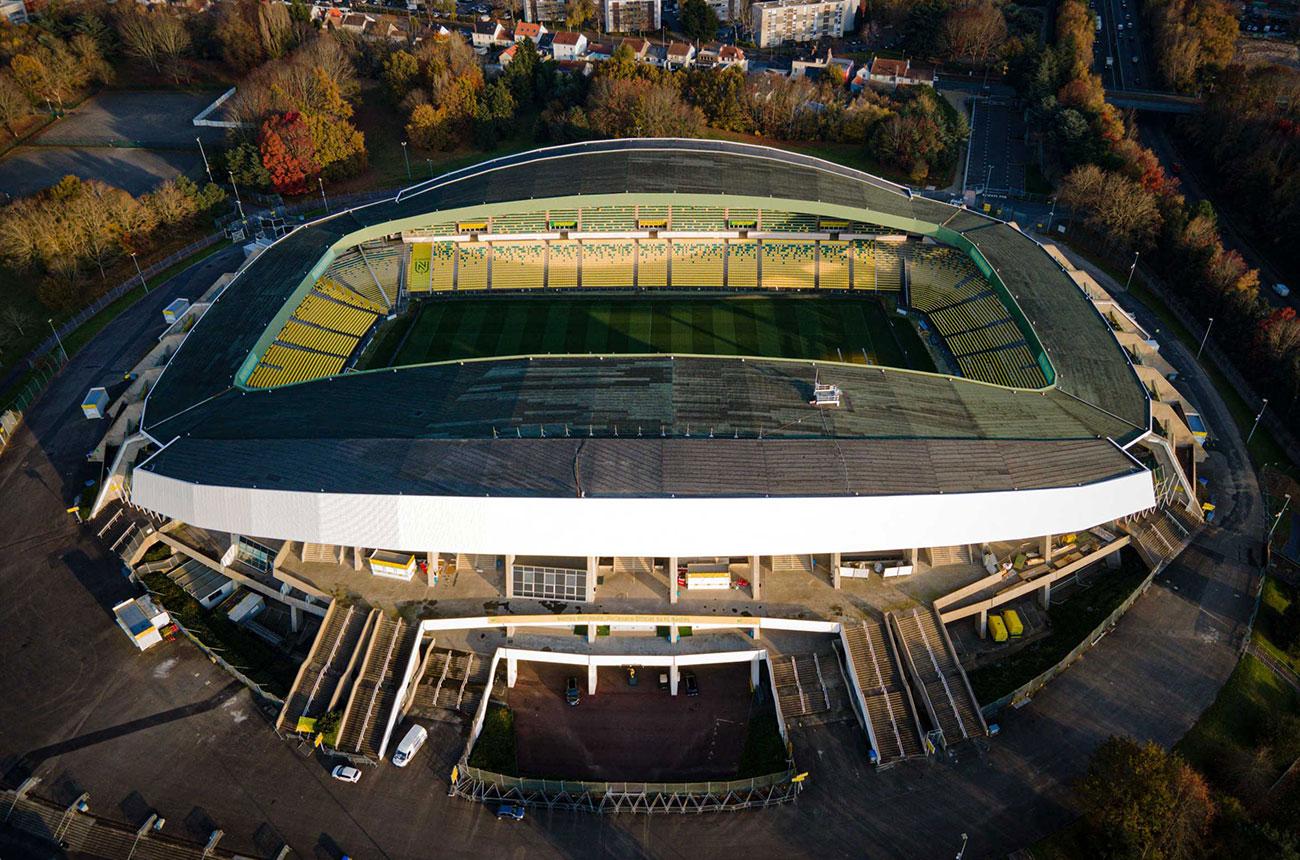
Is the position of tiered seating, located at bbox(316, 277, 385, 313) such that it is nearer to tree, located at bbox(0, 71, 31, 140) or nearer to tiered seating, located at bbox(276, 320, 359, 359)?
tiered seating, located at bbox(276, 320, 359, 359)

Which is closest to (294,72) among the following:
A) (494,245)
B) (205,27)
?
(205,27)

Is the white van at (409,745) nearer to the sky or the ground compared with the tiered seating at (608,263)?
nearer to the ground

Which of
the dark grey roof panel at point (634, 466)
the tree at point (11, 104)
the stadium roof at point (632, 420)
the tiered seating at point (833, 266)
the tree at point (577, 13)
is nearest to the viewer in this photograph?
the dark grey roof panel at point (634, 466)

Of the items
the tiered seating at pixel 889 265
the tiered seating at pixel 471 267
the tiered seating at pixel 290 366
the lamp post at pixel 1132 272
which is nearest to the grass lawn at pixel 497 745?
the tiered seating at pixel 290 366

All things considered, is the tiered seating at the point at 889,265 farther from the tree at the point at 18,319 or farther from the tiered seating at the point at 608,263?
the tree at the point at 18,319

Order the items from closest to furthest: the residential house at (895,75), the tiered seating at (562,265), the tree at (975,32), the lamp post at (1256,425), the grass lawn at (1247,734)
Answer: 1. the grass lawn at (1247,734)
2. the lamp post at (1256,425)
3. the tiered seating at (562,265)
4. the residential house at (895,75)
5. the tree at (975,32)

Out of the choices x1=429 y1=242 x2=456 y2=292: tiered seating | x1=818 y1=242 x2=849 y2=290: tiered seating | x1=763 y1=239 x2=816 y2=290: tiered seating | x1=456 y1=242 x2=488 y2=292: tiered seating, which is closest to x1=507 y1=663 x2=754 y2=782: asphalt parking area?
x1=763 y1=239 x2=816 y2=290: tiered seating
